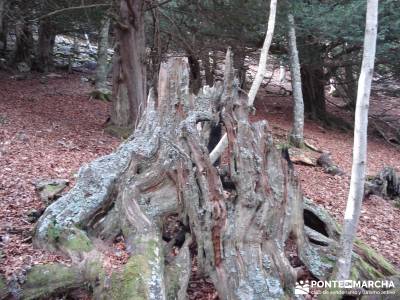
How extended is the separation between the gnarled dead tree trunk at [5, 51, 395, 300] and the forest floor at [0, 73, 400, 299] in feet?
1.18

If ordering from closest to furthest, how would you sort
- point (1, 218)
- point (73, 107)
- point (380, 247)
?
point (1, 218)
point (380, 247)
point (73, 107)

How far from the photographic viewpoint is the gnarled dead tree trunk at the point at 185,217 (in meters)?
4.09

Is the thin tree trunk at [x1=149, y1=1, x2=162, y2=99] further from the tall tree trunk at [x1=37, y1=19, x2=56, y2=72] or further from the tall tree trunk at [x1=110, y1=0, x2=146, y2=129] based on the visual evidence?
the tall tree trunk at [x1=37, y1=19, x2=56, y2=72]

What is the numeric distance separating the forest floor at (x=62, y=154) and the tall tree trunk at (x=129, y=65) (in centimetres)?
74

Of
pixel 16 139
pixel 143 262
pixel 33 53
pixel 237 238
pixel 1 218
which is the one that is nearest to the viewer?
pixel 143 262

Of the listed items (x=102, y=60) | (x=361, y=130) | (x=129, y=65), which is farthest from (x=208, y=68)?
(x=361, y=130)

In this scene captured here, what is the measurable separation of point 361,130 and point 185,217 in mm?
1870

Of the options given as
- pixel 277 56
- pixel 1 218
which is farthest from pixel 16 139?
pixel 277 56

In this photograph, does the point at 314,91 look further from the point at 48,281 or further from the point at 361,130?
the point at 48,281

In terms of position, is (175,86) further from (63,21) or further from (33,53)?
(33,53)

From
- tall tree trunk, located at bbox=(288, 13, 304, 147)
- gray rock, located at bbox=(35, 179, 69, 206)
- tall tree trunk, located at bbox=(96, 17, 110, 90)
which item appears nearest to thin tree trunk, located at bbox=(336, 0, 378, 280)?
gray rock, located at bbox=(35, 179, 69, 206)

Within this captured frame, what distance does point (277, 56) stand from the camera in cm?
1612

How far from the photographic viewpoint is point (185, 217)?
459 centimetres

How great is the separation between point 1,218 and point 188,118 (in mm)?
2515
